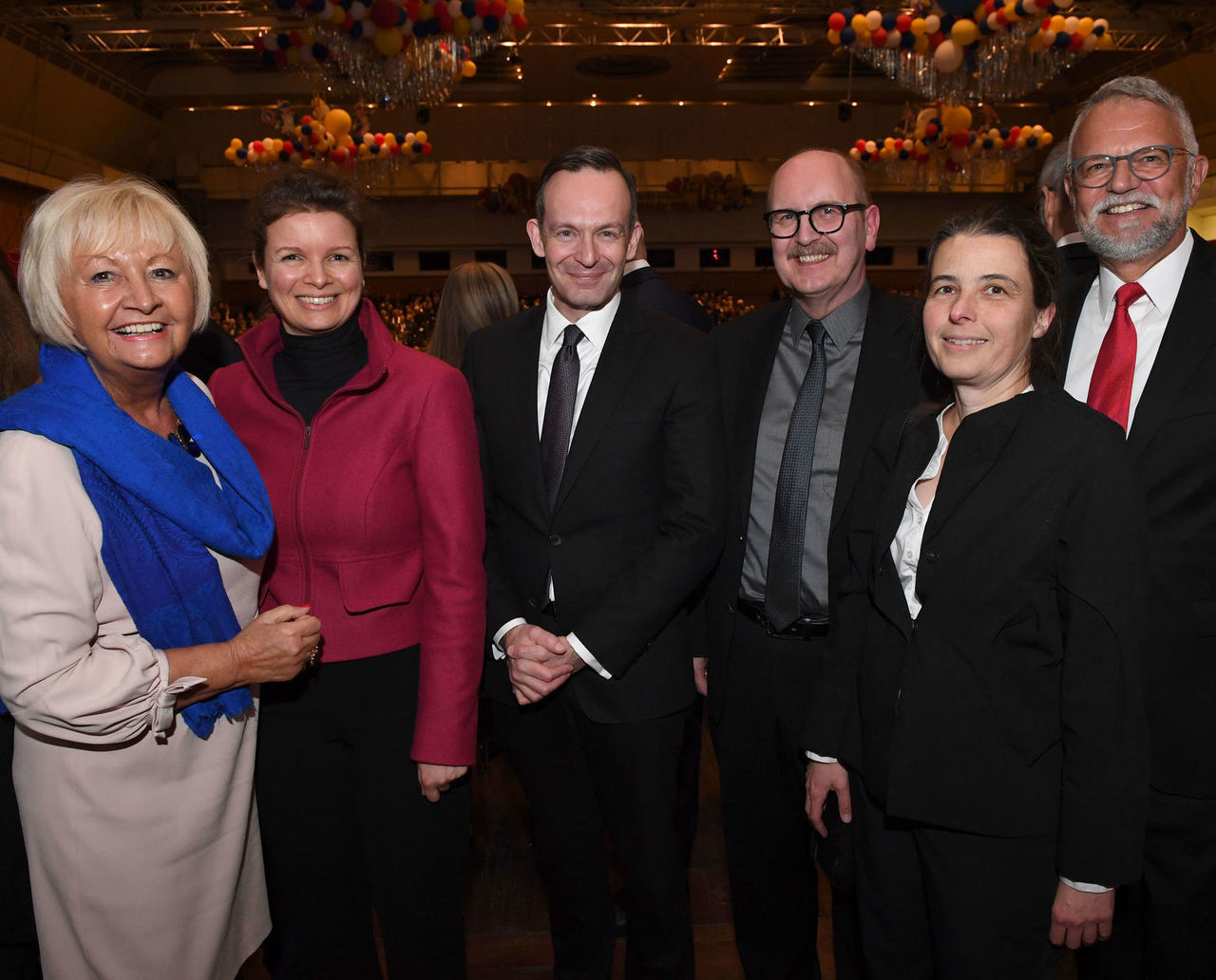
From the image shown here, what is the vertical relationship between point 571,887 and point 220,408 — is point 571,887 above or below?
below

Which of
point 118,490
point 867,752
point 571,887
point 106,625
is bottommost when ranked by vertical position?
point 571,887

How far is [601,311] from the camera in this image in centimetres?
195

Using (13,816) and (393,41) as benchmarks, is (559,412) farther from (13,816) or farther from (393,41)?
(393,41)

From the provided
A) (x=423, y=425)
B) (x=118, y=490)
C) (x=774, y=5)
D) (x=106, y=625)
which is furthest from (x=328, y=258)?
(x=774, y=5)

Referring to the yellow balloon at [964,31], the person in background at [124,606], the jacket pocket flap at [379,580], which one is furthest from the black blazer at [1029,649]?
the yellow balloon at [964,31]

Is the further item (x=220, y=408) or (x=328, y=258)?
(x=220, y=408)

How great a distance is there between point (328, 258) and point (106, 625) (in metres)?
0.76

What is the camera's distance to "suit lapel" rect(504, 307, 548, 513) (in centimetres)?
191

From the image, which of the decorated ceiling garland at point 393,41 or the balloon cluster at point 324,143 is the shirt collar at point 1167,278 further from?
the balloon cluster at point 324,143

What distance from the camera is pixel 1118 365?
1797mm

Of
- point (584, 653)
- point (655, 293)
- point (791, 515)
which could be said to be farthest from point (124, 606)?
point (655, 293)

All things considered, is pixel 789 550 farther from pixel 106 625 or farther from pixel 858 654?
pixel 106 625

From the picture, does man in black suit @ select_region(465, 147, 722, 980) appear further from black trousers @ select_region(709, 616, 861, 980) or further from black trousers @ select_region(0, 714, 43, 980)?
black trousers @ select_region(0, 714, 43, 980)

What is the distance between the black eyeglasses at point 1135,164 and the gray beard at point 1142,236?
5 centimetres
